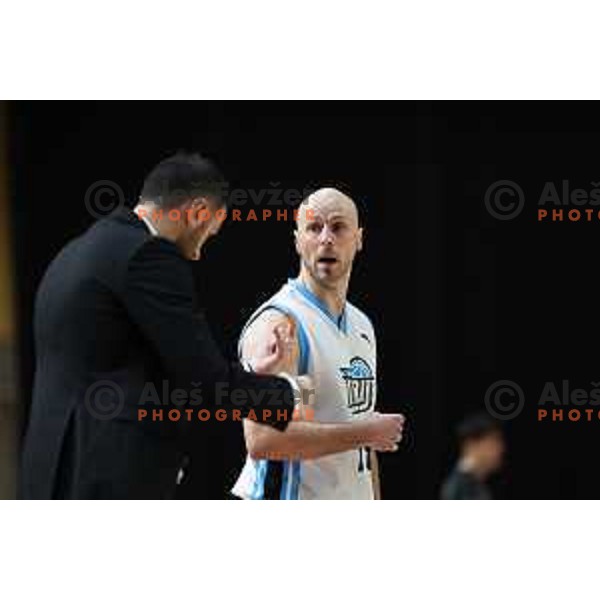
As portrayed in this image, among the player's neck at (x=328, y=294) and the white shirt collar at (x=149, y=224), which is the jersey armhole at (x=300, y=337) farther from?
the white shirt collar at (x=149, y=224)

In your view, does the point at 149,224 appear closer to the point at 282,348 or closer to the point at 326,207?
the point at 282,348

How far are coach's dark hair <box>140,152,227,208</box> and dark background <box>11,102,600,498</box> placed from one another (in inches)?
84.6

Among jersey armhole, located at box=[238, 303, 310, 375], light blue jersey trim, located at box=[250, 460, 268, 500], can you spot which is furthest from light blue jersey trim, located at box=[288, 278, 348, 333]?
light blue jersey trim, located at box=[250, 460, 268, 500]

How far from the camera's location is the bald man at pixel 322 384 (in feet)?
16.9

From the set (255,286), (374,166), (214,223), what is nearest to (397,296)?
(374,166)

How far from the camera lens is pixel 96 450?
166 inches

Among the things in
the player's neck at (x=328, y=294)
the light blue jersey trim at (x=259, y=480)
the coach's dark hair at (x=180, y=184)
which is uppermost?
the coach's dark hair at (x=180, y=184)

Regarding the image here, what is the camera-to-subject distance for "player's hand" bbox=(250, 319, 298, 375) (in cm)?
508

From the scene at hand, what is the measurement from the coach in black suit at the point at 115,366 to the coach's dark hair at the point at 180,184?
177 mm

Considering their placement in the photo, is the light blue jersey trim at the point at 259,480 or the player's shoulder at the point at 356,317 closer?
the light blue jersey trim at the point at 259,480

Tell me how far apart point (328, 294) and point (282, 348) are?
0.45 meters

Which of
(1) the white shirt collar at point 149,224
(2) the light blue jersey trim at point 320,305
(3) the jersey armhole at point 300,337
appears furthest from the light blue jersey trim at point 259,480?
(1) the white shirt collar at point 149,224

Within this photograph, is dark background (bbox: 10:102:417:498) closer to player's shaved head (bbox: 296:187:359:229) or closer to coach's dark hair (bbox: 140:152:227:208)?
player's shaved head (bbox: 296:187:359:229)
